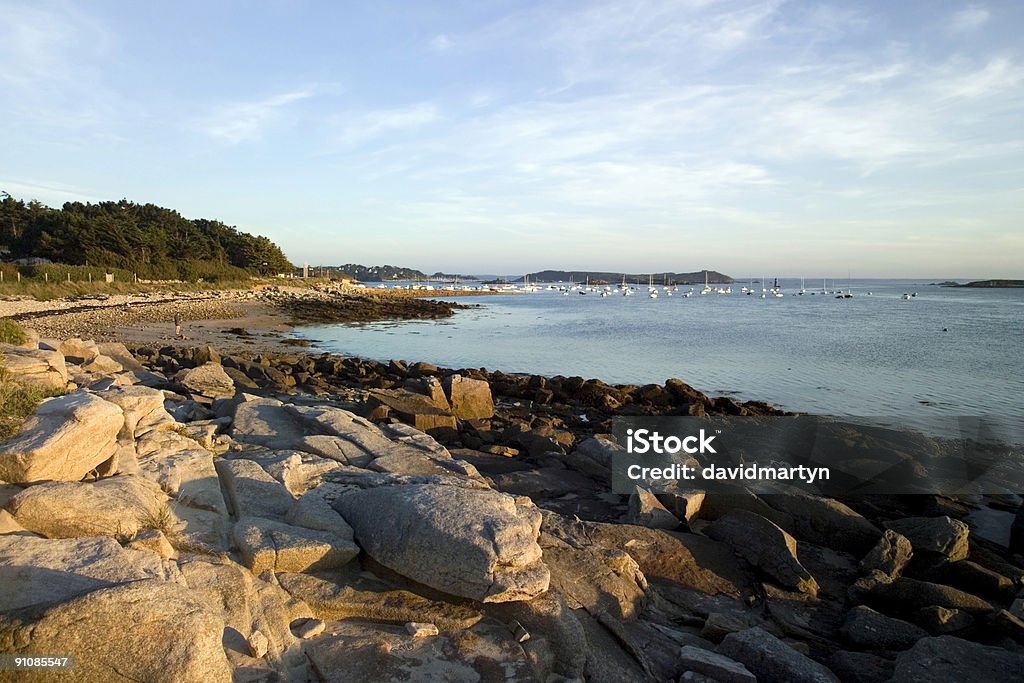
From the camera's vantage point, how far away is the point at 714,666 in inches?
186

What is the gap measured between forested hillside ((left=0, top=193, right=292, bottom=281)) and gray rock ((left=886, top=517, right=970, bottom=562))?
2643 inches

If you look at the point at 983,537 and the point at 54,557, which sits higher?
the point at 54,557

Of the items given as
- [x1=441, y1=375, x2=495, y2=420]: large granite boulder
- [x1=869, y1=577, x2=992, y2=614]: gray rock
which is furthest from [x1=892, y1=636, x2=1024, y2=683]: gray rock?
[x1=441, y1=375, x2=495, y2=420]: large granite boulder

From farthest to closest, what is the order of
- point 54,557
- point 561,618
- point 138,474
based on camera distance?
1. point 138,474
2. point 561,618
3. point 54,557

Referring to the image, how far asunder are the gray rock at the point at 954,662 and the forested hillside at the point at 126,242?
68212 millimetres

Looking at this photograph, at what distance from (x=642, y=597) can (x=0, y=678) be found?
15.8 ft

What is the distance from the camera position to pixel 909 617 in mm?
6297

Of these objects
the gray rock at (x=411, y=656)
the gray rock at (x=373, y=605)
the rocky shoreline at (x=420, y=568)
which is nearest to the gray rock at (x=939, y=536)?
the rocky shoreline at (x=420, y=568)

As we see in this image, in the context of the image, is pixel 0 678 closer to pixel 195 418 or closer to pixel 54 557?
pixel 54 557

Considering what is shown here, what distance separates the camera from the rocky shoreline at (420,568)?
12.8ft

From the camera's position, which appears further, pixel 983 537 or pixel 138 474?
pixel 983 537

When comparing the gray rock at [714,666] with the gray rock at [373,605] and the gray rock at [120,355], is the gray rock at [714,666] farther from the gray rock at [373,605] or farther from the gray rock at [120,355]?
the gray rock at [120,355]

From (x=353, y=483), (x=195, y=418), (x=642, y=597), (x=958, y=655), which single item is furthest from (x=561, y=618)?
(x=195, y=418)

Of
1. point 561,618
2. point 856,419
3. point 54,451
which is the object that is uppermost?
point 54,451
